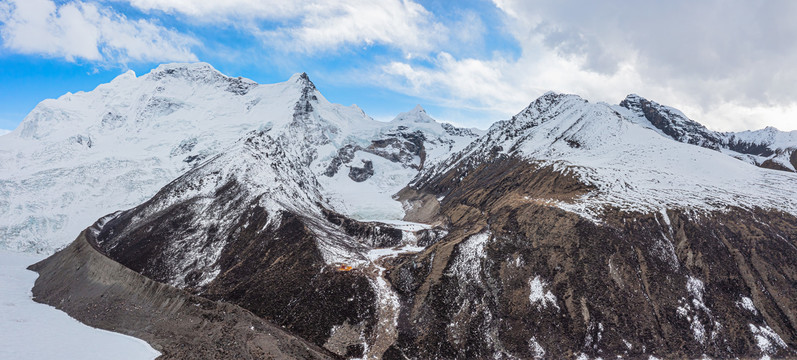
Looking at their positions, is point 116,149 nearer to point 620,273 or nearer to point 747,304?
point 620,273

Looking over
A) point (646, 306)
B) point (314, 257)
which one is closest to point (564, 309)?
point (646, 306)

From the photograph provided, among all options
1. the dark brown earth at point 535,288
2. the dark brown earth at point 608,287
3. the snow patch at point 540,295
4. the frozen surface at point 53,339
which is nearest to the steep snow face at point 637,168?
the dark brown earth at point 535,288

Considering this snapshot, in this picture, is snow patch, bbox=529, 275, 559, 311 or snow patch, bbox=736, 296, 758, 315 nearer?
snow patch, bbox=736, 296, 758, 315

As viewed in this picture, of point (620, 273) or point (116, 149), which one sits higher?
point (116, 149)

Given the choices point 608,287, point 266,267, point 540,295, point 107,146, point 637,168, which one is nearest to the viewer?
point 608,287

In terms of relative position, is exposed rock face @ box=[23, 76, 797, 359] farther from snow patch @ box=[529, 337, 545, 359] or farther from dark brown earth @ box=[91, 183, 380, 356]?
dark brown earth @ box=[91, 183, 380, 356]

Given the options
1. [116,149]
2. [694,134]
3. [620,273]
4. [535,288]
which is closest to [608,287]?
[620,273]

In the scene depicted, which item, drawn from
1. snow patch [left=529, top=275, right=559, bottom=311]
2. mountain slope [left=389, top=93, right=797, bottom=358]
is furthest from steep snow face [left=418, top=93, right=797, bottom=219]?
snow patch [left=529, top=275, right=559, bottom=311]
